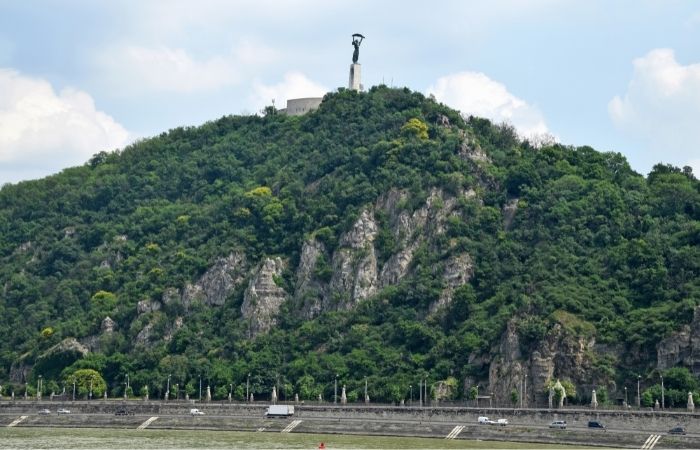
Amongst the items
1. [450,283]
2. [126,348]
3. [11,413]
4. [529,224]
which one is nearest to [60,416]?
[11,413]

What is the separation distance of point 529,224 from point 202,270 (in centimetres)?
3923

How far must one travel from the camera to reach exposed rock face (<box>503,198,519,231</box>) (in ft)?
536

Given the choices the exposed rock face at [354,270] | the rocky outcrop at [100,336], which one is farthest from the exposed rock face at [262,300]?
the rocky outcrop at [100,336]

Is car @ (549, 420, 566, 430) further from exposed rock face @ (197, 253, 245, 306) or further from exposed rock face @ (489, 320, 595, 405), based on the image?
exposed rock face @ (197, 253, 245, 306)

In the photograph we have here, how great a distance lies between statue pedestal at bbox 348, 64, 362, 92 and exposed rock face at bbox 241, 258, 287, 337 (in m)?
43.5

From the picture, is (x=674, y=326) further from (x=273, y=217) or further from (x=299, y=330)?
(x=273, y=217)

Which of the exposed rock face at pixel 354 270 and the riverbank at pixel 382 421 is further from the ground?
the exposed rock face at pixel 354 270

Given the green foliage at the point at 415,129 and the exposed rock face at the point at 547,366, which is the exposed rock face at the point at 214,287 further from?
the exposed rock face at the point at 547,366

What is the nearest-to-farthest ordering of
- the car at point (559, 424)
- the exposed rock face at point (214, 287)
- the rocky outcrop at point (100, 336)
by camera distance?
the car at point (559, 424) → the rocky outcrop at point (100, 336) → the exposed rock face at point (214, 287)

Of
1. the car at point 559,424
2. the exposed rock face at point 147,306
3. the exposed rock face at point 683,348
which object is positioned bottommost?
the car at point 559,424

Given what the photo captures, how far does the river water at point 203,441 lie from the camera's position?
4259 inches

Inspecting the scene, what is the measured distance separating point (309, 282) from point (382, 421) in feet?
129

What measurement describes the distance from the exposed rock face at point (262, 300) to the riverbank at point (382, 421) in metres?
19.1

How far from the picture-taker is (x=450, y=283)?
153125 mm
